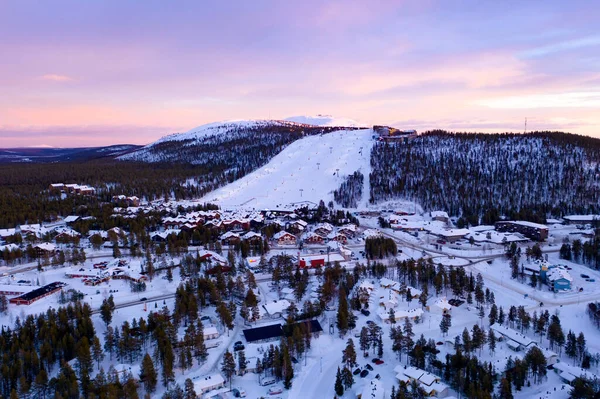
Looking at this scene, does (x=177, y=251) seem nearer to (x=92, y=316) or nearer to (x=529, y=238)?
(x=92, y=316)

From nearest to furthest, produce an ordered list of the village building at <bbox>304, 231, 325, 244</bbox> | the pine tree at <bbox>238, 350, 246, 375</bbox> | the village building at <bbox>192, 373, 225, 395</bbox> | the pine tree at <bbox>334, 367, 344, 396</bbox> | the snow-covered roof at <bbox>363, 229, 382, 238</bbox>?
the pine tree at <bbox>334, 367, 344, 396</bbox> < the village building at <bbox>192, 373, 225, 395</bbox> < the pine tree at <bbox>238, 350, 246, 375</bbox> < the village building at <bbox>304, 231, 325, 244</bbox> < the snow-covered roof at <bbox>363, 229, 382, 238</bbox>

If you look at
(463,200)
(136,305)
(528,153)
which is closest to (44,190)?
(136,305)

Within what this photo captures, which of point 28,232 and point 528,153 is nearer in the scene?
point 28,232

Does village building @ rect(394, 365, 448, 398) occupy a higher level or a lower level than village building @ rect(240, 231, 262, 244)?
lower

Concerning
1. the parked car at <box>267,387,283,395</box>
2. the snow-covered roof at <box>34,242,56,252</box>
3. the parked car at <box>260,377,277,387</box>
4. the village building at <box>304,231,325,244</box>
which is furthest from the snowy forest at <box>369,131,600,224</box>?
the snow-covered roof at <box>34,242,56,252</box>

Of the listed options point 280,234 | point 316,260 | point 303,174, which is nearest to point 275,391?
point 316,260

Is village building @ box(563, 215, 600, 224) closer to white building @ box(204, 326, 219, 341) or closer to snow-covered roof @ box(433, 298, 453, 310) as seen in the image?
snow-covered roof @ box(433, 298, 453, 310)
